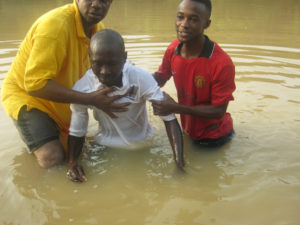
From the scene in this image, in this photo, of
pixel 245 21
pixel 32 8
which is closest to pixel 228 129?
pixel 245 21

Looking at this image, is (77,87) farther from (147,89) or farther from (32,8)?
(32,8)

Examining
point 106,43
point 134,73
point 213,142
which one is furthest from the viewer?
point 213,142

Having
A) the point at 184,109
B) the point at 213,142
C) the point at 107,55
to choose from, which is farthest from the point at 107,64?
the point at 213,142

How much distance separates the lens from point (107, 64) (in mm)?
2389

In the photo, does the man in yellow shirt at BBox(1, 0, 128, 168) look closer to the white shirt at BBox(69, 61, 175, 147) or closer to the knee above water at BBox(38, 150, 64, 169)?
the knee above water at BBox(38, 150, 64, 169)

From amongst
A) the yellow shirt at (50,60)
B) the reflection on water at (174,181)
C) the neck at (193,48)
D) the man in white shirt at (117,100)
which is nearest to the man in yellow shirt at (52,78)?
the yellow shirt at (50,60)

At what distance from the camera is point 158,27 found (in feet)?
27.5

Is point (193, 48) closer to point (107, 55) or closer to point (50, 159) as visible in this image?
point (107, 55)

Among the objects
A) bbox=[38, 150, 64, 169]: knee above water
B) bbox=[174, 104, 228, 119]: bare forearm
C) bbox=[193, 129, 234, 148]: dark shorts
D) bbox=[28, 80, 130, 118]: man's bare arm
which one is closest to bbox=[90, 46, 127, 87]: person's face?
bbox=[28, 80, 130, 118]: man's bare arm

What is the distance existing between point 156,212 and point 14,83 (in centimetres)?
174

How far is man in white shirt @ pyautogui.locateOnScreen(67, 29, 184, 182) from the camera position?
7.79 ft

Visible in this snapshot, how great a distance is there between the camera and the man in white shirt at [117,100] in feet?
7.79

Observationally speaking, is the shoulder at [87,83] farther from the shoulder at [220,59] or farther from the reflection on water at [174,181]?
the shoulder at [220,59]

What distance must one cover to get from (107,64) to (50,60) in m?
0.48
